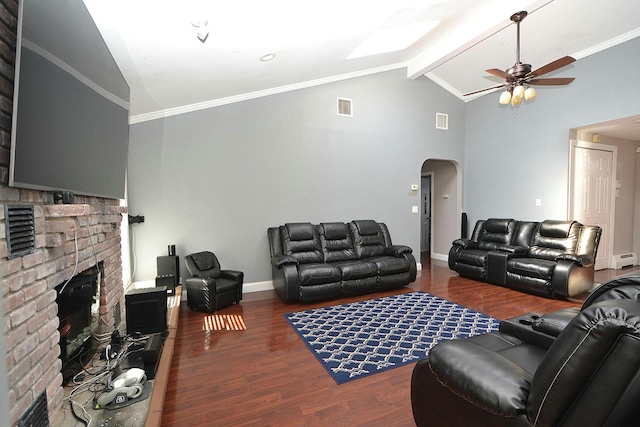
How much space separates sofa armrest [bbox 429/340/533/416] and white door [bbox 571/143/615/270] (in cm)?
499

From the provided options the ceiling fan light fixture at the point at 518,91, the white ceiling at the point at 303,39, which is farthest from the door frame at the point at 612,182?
the ceiling fan light fixture at the point at 518,91

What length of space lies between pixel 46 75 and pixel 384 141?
4800 mm

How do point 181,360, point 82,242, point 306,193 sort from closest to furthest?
point 82,242
point 181,360
point 306,193

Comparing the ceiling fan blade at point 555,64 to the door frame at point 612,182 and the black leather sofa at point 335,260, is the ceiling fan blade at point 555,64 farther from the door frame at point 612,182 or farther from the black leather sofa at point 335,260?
the black leather sofa at point 335,260

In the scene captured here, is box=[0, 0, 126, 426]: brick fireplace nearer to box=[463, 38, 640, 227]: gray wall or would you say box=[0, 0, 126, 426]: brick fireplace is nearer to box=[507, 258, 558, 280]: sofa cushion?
box=[507, 258, 558, 280]: sofa cushion

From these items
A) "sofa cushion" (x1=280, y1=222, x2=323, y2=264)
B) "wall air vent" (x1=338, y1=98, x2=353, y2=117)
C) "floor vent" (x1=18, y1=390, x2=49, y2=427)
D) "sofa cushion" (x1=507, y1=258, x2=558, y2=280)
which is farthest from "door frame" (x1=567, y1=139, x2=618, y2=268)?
"floor vent" (x1=18, y1=390, x2=49, y2=427)

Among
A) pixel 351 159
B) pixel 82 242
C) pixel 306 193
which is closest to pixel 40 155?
pixel 82 242

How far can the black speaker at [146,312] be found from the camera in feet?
7.80

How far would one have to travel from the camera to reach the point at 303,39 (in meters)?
3.14

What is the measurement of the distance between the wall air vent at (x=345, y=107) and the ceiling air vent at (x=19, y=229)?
443cm

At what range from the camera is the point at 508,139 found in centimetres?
570

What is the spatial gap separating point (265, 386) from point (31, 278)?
155 cm

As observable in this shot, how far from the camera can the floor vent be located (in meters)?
1.20

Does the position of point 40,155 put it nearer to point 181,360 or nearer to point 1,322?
point 1,322
